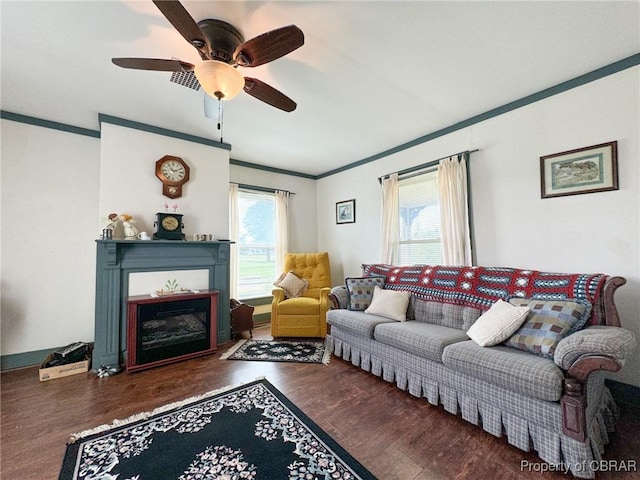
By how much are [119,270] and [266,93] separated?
2.44 metres

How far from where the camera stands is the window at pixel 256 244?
14.6 ft

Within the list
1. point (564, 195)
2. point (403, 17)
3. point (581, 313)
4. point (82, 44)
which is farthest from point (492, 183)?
point (82, 44)

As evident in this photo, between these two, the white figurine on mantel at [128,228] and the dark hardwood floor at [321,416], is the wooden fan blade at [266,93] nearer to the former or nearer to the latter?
the white figurine on mantel at [128,228]

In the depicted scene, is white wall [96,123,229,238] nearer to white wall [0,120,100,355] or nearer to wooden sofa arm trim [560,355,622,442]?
white wall [0,120,100,355]

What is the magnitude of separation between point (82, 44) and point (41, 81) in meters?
0.83

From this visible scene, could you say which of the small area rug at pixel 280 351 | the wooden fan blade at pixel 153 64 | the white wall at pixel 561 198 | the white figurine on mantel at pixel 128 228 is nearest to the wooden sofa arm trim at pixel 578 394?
the white wall at pixel 561 198

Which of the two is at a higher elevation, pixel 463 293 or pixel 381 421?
pixel 463 293

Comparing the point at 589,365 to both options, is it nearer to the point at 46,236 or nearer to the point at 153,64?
the point at 153,64

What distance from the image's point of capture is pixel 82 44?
1.91m

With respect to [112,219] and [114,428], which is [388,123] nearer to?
[112,219]

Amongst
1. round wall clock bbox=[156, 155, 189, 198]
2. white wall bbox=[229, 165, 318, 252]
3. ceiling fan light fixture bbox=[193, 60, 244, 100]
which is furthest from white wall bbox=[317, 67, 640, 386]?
round wall clock bbox=[156, 155, 189, 198]

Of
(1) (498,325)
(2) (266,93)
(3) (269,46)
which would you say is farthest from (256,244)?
(1) (498,325)

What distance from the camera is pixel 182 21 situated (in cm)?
135

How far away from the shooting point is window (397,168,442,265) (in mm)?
3453
